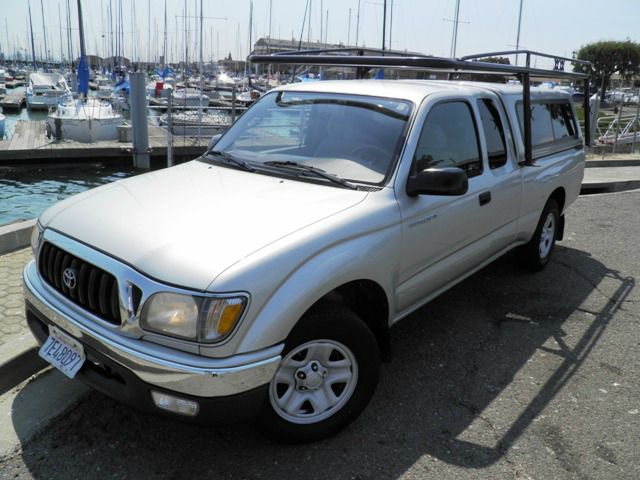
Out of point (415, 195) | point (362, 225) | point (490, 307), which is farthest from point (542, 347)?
point (362, 225)

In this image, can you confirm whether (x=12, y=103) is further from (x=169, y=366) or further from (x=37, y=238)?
Answer: (x=169, y=366)

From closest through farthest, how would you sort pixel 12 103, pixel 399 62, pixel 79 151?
1. pixel 399 62
2. pixel 79 151
3. pixel 12 103

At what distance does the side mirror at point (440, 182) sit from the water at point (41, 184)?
35.4ft

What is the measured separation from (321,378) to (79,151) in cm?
1649

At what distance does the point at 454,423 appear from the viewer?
317 cm

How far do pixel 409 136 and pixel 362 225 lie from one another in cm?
81

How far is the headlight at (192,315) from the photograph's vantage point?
231cm

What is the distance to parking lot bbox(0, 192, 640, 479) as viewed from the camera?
109 inches

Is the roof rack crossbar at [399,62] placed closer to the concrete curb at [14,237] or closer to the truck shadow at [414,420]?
the truck shadow at [414,420]

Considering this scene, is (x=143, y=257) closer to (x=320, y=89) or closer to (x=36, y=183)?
(x=320, y=89)

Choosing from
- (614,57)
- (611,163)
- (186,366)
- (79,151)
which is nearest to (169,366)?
(186,366)

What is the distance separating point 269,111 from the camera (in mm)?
4207

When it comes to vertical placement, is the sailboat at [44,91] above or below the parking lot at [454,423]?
above

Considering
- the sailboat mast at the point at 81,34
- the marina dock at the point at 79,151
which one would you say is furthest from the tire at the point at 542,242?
the sailboat mast at the point at 81,34
